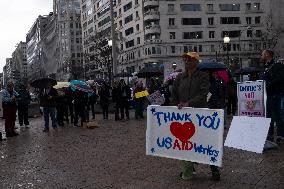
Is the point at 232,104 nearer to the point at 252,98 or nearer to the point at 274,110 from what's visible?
the point at 274,110

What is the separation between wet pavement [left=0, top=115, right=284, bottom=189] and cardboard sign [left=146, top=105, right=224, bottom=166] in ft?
1.47

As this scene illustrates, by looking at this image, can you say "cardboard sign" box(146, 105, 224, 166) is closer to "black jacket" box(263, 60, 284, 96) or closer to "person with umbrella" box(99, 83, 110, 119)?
"black jacket" box(263, 60, 284, 96)

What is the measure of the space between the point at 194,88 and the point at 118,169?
2.37 meters

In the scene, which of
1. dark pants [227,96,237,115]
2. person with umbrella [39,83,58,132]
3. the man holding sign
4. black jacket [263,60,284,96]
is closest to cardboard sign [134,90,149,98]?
dark pants [227,96,237,115]

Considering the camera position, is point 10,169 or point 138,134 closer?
point 10,169

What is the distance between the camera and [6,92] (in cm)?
1645

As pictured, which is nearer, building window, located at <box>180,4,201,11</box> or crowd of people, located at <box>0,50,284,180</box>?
crowd of people, located at <box>0,50,284,180</box>

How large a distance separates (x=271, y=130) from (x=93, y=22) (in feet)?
367

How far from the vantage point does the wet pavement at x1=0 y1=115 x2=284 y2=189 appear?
7113mm

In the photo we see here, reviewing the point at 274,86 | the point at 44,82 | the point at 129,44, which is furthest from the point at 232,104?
the point at 129,44

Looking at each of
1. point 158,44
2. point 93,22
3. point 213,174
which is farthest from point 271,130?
point 93,22

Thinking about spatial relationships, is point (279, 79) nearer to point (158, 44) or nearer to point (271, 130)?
point (271, 130)

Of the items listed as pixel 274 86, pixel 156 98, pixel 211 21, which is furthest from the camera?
pixel 211 21

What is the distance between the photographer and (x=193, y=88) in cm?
713
